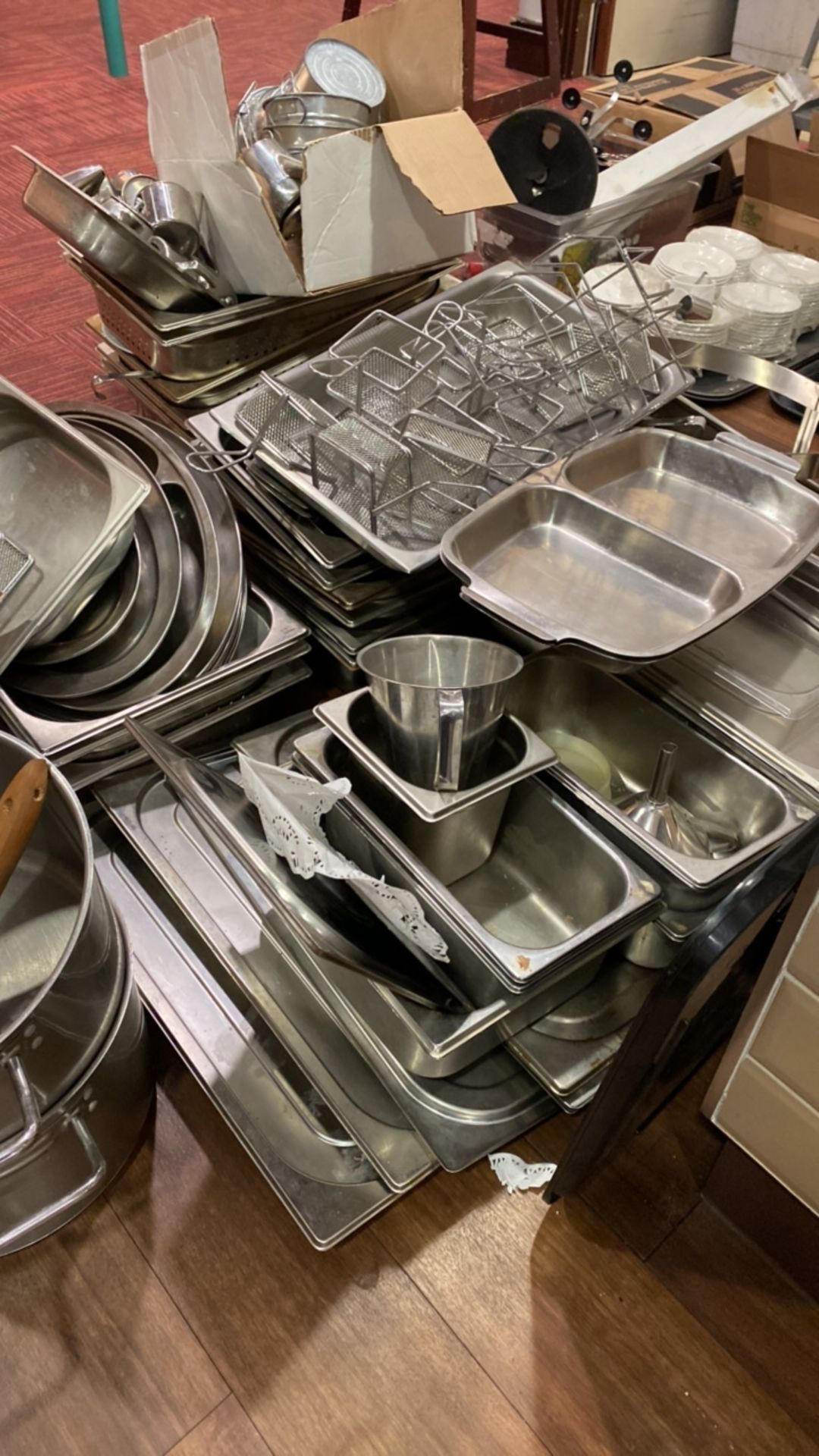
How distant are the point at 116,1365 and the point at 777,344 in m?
1.54

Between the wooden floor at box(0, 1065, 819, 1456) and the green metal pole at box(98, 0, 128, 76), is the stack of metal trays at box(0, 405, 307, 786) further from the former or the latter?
the green metal pole at box(98, 0, 128, 76)

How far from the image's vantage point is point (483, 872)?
98 cm

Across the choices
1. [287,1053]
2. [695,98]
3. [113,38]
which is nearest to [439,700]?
[287,1053]

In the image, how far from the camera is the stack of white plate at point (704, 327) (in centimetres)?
139

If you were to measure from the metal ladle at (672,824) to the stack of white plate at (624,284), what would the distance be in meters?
0.70

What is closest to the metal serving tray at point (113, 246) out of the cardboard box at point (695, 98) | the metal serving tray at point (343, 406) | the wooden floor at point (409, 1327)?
the metal serving tray at point (343, 406)

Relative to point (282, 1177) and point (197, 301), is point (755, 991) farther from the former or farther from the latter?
point (197, 301)

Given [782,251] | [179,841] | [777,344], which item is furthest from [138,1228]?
[782,251]

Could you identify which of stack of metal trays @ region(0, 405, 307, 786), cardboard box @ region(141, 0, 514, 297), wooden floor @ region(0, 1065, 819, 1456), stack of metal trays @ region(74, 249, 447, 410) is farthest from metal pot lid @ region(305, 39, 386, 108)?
wooden floor @ region(0, 1065, 819, 1456)

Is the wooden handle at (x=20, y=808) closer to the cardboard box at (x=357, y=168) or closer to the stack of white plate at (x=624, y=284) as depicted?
the cardboard box at (x=357, y=168)

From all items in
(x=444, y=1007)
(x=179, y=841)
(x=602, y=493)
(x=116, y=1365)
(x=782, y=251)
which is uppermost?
(x=782, y=251)

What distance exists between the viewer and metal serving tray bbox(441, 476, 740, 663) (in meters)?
0.96

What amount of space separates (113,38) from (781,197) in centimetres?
253

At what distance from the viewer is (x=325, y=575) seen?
1.00 m
